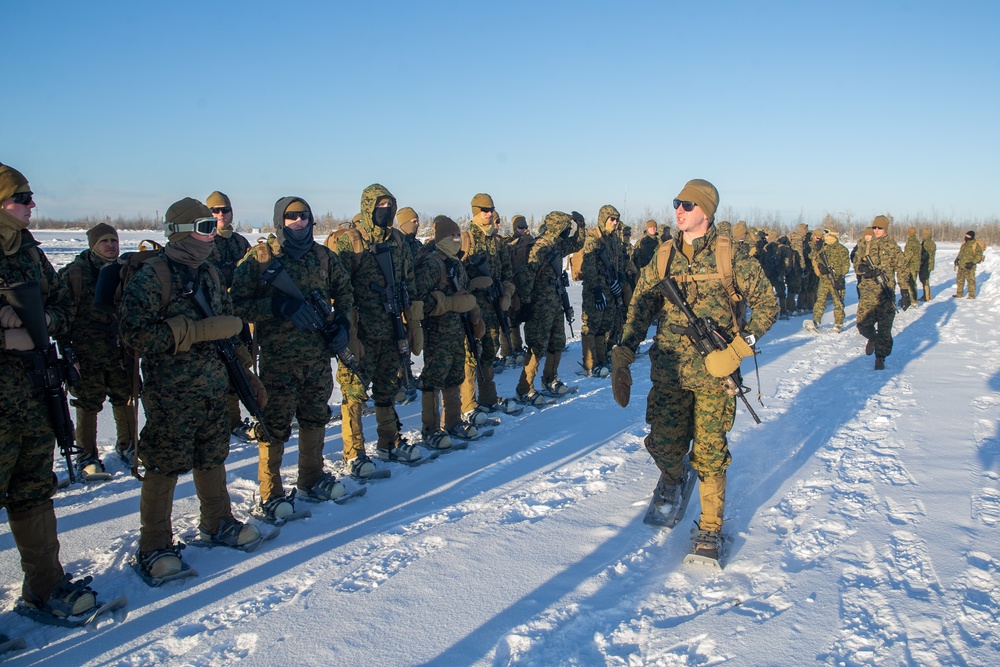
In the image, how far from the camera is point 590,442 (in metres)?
5.69

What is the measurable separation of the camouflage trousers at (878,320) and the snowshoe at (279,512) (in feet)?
26.8

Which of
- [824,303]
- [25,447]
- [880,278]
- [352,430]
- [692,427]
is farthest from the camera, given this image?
[824,303]

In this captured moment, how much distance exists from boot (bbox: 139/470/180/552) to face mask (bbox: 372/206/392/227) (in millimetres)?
2486

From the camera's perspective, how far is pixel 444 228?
585 cm

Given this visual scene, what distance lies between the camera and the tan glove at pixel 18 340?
116 inches

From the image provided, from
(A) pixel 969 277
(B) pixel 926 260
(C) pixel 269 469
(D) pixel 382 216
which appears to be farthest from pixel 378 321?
(A) pixel 969 277

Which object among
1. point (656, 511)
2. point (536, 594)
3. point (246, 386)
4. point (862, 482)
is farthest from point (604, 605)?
point (862, 482)

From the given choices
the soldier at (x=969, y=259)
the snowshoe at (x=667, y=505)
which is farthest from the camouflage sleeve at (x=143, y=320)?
the soldier at (x=969, y=259)

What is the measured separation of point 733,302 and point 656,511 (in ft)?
4.69

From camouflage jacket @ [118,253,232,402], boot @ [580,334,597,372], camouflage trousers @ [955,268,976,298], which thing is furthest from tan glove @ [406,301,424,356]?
camouflage trousers @ [955,268,976,298]

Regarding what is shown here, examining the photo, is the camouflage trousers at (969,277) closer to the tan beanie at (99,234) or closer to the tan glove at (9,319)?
the tan beanie at (99,234)

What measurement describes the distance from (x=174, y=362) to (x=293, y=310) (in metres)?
0.82

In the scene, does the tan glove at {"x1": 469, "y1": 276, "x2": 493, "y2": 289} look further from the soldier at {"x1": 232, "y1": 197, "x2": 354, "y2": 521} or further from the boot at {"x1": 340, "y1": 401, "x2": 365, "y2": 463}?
the soldier at {"x1": 232, "y1": 197, "x2": 354, "y2": 521}

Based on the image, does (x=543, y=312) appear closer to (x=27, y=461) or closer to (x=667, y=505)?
(x=667, y=505)
